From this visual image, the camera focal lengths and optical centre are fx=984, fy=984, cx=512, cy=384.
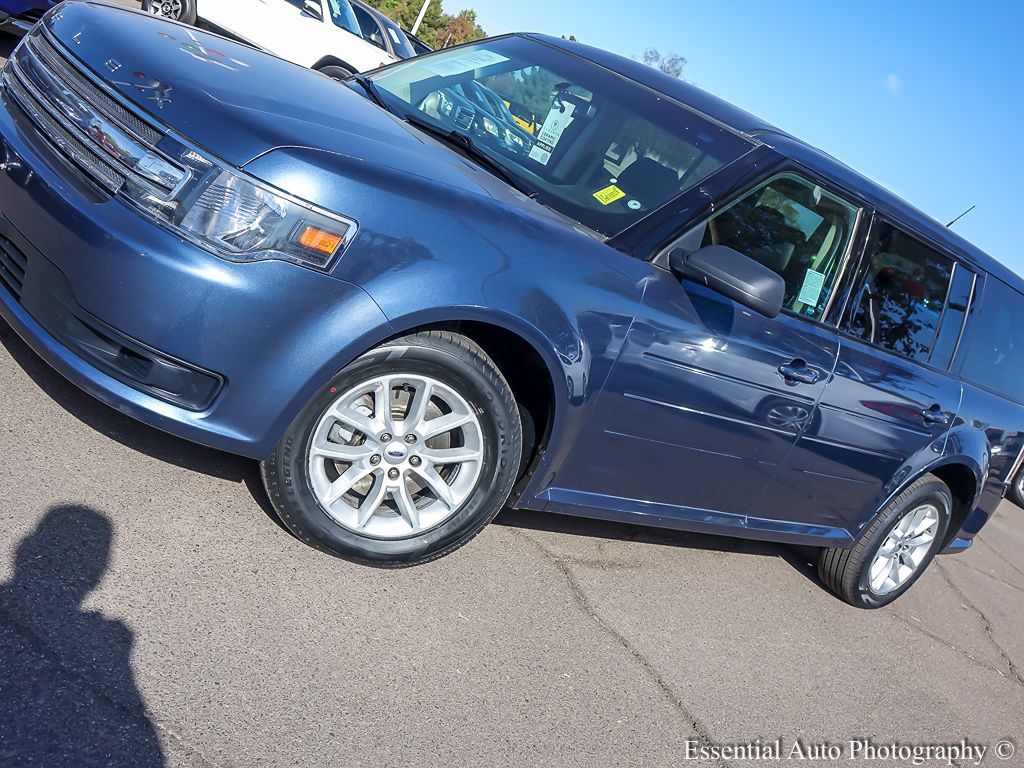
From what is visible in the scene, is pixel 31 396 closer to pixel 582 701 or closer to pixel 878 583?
pixel 582 701

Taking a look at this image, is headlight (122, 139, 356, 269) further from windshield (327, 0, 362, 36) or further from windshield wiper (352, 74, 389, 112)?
windshield (327, 0, 362, 36)

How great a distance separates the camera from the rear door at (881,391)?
4.20 m

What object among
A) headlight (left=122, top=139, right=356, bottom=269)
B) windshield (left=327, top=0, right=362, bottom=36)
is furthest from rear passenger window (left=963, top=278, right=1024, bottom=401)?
windshield (left=327, top=0, right=362, bottom=36)

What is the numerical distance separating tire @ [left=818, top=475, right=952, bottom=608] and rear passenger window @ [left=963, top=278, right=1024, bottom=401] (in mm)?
622

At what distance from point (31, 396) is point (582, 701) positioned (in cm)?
217

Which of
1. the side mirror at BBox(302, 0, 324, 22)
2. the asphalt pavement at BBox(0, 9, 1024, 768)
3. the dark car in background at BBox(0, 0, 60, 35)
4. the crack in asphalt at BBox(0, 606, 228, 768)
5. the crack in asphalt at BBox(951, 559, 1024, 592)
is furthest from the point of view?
the side mirror at BBox(302, 0, 324, 22)

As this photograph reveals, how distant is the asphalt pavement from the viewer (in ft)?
7.93

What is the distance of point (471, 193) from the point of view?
3115 millimetres

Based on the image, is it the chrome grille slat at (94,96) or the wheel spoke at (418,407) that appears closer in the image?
the chrome grille slat at (94,96)

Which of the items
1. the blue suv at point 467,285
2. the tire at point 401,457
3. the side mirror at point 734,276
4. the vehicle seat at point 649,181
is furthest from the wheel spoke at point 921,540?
the tire at point 401,457

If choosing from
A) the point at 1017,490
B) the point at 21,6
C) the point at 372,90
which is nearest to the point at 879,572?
the point at 372,90

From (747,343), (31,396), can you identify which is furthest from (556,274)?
(31,396)

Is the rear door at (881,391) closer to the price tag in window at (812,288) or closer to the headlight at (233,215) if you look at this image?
the price tag in window at (812,288)

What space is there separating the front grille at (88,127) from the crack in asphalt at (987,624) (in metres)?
4.82
